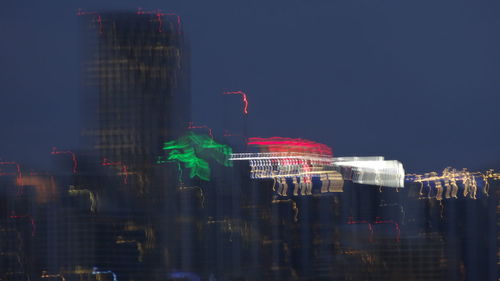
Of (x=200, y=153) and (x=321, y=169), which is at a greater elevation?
(x=200, y=153)

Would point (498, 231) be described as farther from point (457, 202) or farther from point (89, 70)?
point (89, 70)

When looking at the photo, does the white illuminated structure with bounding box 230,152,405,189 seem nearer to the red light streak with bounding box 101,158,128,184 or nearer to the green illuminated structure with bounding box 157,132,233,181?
the green illuminated structure with bounding box 157,132,233,181

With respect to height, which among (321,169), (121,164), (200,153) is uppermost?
(200,153)

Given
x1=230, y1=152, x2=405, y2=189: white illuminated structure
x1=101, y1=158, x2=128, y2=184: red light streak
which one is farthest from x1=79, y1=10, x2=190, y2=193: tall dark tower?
x1=230, y1=152, x2=405, y2=189: white illuminated structure

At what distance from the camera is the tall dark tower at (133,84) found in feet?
96.9

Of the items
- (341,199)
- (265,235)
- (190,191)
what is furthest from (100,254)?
(341,199)

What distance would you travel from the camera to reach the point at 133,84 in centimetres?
3055

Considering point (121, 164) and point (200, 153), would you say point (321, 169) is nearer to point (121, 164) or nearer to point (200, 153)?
point (200, 153)

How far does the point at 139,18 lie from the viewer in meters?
30.0

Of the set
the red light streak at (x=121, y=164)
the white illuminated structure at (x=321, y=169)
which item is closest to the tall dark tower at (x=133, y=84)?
the red light streak at (x=121, y=164)

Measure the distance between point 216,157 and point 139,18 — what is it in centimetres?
880

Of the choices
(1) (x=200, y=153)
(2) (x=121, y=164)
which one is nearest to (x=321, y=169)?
(1) (x=200, y=153)

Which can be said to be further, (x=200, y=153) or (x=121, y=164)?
(x=121, y=164)

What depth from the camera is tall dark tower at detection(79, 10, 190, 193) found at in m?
29.5
